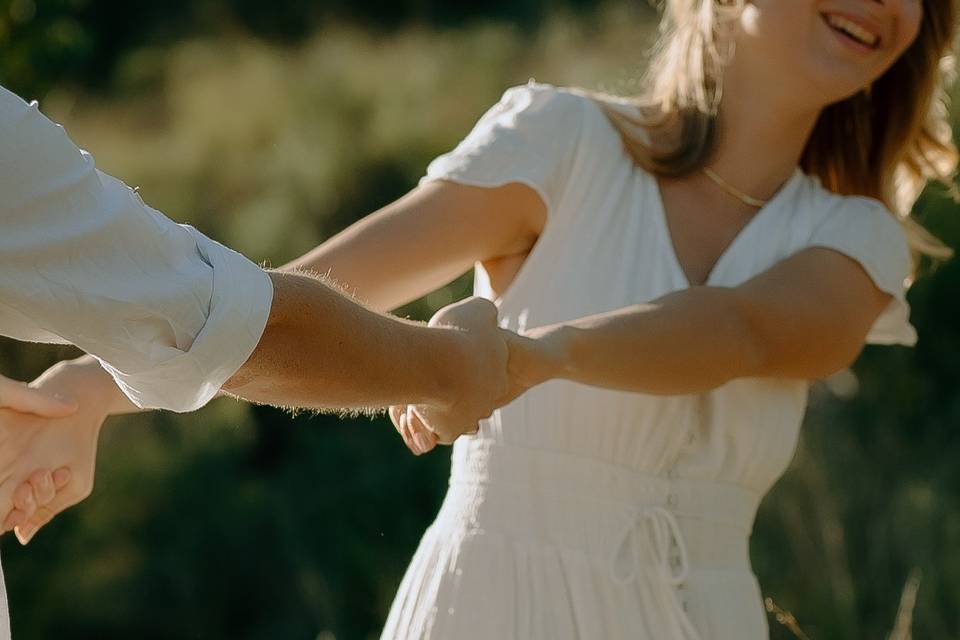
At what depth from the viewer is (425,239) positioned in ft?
8.65

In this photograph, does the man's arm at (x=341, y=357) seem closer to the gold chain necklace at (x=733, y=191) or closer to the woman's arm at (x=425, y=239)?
the woman's arm at (x=425, y=239)

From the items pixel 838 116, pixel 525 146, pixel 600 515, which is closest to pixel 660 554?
pixel 600 515

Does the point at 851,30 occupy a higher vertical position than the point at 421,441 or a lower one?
higher

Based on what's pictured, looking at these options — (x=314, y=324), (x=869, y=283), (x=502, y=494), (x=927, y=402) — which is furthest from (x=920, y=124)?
(x=927, y=402)

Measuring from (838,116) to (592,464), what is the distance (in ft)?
3.05

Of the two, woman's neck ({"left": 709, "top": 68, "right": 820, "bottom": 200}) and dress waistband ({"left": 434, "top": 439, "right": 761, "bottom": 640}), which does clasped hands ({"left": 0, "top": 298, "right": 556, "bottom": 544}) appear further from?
woman's neck ({"left": 709, "top": 68, "right": 820, "bottom": 200})

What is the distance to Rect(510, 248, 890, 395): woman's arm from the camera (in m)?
2.34

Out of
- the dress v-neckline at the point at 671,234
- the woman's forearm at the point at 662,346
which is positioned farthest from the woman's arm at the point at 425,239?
the woman's forearm at the point at 662,346

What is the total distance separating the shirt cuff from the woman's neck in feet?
4.56

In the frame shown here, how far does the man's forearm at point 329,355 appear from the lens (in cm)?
177

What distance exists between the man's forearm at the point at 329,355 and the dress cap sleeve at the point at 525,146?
2.24 feet

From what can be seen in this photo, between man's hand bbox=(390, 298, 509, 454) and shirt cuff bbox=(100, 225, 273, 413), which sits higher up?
shirt cuff bbox=(100, 225, 273, 413)

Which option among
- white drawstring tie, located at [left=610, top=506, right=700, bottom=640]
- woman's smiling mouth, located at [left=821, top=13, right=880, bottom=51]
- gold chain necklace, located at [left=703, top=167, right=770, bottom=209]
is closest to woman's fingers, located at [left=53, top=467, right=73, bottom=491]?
white drawstring tie, located at [left=610, top=506, right=700, bottom=640]

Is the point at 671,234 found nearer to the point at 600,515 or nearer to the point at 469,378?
the point at 600,515
